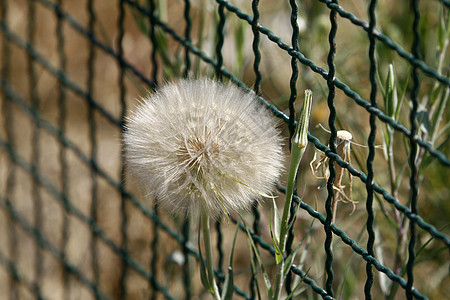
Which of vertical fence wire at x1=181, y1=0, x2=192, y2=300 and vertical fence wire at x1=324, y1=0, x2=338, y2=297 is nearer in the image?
vertical fence wire at x1=324, y1=0, x2=338, y2=297

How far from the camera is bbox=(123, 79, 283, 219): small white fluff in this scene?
89cm

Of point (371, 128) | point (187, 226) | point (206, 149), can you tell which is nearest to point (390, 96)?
point (371, 128)

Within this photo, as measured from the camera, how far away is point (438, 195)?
Answer: 5.77 feet

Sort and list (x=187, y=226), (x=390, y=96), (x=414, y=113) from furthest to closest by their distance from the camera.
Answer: (x=187, y=226), (x=390, y=96), (x=414, y=113)

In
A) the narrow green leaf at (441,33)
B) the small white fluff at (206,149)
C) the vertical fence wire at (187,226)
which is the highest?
the narrow green leaf at (441,33)

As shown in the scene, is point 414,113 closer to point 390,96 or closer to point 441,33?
point 390,96

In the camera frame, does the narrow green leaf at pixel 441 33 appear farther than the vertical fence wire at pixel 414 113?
Yes

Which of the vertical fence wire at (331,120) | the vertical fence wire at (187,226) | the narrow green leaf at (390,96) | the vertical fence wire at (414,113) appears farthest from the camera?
the vertical fence wire at (187,226)

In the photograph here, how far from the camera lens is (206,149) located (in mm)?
883

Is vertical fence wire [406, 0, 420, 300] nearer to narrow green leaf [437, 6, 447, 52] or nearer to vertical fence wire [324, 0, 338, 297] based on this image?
vertical fence wire [324, 0, 338, 297]

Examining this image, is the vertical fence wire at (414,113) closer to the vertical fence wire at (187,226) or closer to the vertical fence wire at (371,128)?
the vertical fence wire at (371,128)

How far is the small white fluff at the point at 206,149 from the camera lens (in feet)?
2.93

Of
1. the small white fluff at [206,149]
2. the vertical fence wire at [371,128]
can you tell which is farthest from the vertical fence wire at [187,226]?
the vertical fence wire at [371,128]

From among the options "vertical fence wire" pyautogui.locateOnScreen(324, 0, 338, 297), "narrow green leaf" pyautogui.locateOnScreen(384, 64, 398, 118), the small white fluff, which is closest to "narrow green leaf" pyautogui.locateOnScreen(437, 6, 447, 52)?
"narrow green leaf" pyautogui.locateOnScreen(384, 64, 398, 118)
